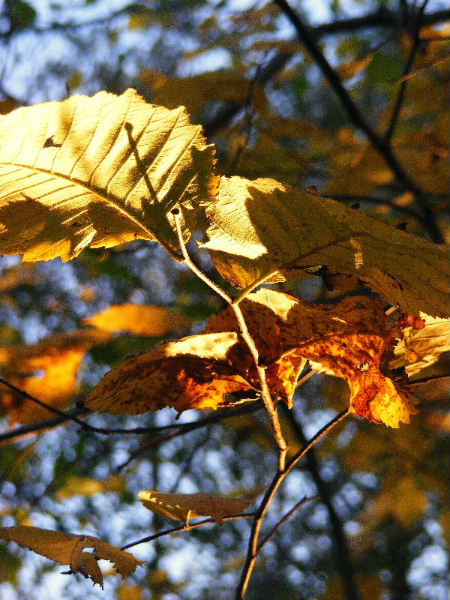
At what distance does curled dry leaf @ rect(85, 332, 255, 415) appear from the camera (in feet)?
1.46

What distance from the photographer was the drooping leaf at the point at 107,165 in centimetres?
40

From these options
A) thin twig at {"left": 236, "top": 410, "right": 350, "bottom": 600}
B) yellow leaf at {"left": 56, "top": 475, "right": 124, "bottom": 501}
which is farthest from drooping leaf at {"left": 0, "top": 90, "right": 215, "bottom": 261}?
yellow leaf at {"left": 56, "top": 475, "right": 124, "bottom": 501}

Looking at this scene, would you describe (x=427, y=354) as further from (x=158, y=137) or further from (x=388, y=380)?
(x=158, y=137)

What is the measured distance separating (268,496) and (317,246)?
0.20 m

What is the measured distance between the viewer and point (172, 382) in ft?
1.49

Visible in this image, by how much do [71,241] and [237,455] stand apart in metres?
3.09

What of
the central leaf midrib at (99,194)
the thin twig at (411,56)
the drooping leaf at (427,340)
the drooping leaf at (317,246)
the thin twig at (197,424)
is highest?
the thin twig at (411,56)

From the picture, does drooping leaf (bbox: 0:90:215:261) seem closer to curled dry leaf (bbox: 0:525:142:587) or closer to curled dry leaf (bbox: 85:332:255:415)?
curled dry leaf (bbox: 85:332:255:415)

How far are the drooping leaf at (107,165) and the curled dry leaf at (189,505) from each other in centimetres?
19

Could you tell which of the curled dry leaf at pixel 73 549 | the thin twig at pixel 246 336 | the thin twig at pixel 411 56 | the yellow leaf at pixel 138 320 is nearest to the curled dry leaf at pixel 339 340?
the thin twig at pixel 246 336

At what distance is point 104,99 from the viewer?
405 millimetres

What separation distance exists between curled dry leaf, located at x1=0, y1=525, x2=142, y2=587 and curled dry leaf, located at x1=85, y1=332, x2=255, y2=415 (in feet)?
0.31

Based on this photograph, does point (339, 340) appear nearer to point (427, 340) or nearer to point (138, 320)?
point (427, 340)

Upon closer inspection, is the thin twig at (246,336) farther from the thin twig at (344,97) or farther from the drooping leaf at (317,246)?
the thin twig at (344,97)
